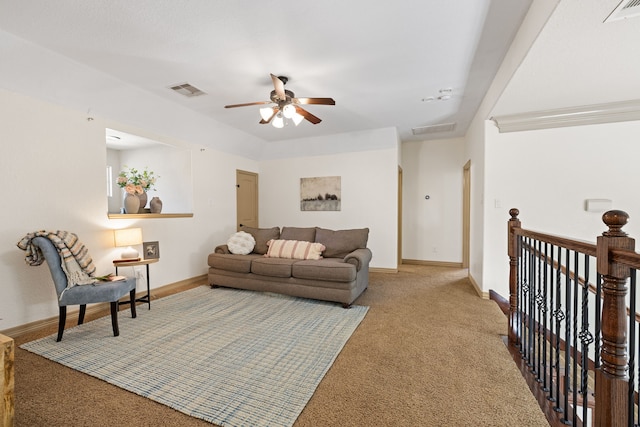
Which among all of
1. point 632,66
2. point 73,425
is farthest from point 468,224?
point 73,425

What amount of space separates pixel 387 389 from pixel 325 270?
164 cm

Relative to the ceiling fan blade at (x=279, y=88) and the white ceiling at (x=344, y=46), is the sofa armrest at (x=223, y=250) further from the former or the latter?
the ceiling fan blade at (x=279, y=88)

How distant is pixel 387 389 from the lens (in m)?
1.83

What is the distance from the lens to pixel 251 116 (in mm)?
4266

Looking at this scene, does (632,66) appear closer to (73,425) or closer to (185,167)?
(73,425)

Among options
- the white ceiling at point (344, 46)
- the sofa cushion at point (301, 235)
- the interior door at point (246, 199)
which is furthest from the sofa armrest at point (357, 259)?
the interior door at point (246, 199)

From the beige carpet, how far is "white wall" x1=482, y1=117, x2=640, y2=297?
1424 millimetres

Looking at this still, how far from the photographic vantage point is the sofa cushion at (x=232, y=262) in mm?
3846

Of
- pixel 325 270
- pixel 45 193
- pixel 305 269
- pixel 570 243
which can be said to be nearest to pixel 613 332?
pixel 570 243

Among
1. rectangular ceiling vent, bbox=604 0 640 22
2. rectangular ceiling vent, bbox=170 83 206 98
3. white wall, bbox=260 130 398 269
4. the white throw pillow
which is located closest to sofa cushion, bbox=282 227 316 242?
the white throw pillow

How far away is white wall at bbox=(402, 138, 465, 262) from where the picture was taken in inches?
219

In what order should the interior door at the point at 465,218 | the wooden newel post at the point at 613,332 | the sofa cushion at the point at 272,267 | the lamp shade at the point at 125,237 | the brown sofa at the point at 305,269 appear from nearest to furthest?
the wooden newel post at the point at 613,332
the lamp shade at the point at 125,237
the brown sofa at the point at 305,269
the sofa cushion at the point at 272,267
the interior door at the point at 465,218

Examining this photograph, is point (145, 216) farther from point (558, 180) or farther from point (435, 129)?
point (558, 180)

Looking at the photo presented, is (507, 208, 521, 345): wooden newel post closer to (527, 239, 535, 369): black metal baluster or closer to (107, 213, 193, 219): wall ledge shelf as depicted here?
(527, 239, 535, 369): black metal baluster
